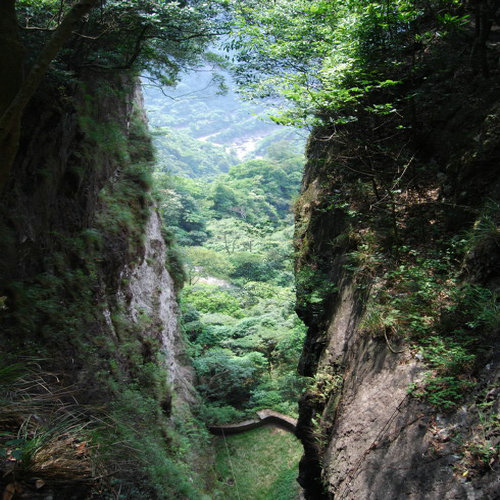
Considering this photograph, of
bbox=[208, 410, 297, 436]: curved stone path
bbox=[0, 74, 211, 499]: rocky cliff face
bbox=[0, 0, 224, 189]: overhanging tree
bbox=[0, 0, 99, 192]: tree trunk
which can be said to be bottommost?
bbox=[208, 410, 297, 436]: curved stone path

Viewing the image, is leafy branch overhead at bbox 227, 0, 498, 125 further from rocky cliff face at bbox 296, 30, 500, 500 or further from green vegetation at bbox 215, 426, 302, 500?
green vegetation at bbox 215, 426, 302, 500

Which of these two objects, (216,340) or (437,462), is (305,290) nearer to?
(437,462)

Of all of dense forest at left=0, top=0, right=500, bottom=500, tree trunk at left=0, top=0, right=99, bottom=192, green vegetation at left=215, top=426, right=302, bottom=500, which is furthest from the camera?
green vegetation at left=215, top=426, right=302, bottom=500

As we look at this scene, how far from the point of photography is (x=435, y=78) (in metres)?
6.17

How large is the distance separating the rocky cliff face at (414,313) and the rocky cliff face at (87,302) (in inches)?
97.8

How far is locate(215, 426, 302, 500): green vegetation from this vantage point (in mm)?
10250

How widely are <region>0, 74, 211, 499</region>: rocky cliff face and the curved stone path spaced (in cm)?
273

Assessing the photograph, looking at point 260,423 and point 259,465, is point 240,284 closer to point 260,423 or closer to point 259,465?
point 260,423

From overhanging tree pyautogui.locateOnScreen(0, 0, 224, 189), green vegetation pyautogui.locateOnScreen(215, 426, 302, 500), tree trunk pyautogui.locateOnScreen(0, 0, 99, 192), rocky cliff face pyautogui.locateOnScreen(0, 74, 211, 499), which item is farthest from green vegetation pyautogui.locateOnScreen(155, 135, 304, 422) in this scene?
tree trunk pyautogui.locateOnScreen(0, 0, 99, 192)

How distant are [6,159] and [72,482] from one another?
268cm

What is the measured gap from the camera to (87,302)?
6.39 meters

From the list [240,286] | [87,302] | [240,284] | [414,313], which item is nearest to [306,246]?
[414,313]

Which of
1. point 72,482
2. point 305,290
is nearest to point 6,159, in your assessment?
point 72,482

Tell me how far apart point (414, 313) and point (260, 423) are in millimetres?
11070
